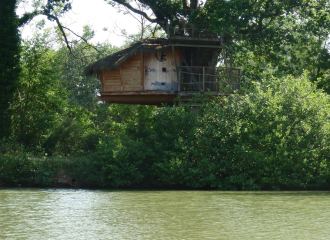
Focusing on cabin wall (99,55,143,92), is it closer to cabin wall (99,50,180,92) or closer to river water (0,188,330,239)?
cabin wall (99,50,180,92)

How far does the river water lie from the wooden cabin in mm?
8084

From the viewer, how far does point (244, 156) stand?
19984 mm

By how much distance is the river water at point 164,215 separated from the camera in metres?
10.5

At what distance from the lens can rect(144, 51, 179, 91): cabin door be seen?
25.6 meters

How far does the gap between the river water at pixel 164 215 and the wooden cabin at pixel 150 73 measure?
26.5 ft

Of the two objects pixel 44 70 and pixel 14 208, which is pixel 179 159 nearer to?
pixel 14 208

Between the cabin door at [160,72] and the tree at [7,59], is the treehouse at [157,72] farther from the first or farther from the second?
the tree at [7,59]

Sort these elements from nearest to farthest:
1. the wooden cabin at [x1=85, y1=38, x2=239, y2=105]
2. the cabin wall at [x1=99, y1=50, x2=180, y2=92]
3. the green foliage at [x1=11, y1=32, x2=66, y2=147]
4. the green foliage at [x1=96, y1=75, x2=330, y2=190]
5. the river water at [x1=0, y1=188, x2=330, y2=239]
→ the river water at [x1=0, y1=188, x2=330, y2=239]
the green foliage at [x1=96, y1=75, x2=330, y2=190]
the wooden cabin at [x1=85, y1=38, x2=239, y2=105]
the cabin wall at [x1=99, y1=50, x2=180, y2=92]
the green foliage at [x1=11, y1=32, x2=66, y2=147]

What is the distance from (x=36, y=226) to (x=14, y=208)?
10.0ft

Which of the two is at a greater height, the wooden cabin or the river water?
the wooden cabin

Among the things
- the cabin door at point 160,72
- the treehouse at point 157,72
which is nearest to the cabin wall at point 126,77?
the treehouse at point 157,72

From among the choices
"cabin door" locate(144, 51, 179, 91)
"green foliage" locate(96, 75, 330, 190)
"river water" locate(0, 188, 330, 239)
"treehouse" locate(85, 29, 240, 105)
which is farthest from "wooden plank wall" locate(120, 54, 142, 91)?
"river water" locate(0, 188, 330, 239)

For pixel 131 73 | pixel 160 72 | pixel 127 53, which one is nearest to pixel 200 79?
pixel 160 72

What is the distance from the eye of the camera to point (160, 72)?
1012 inches
